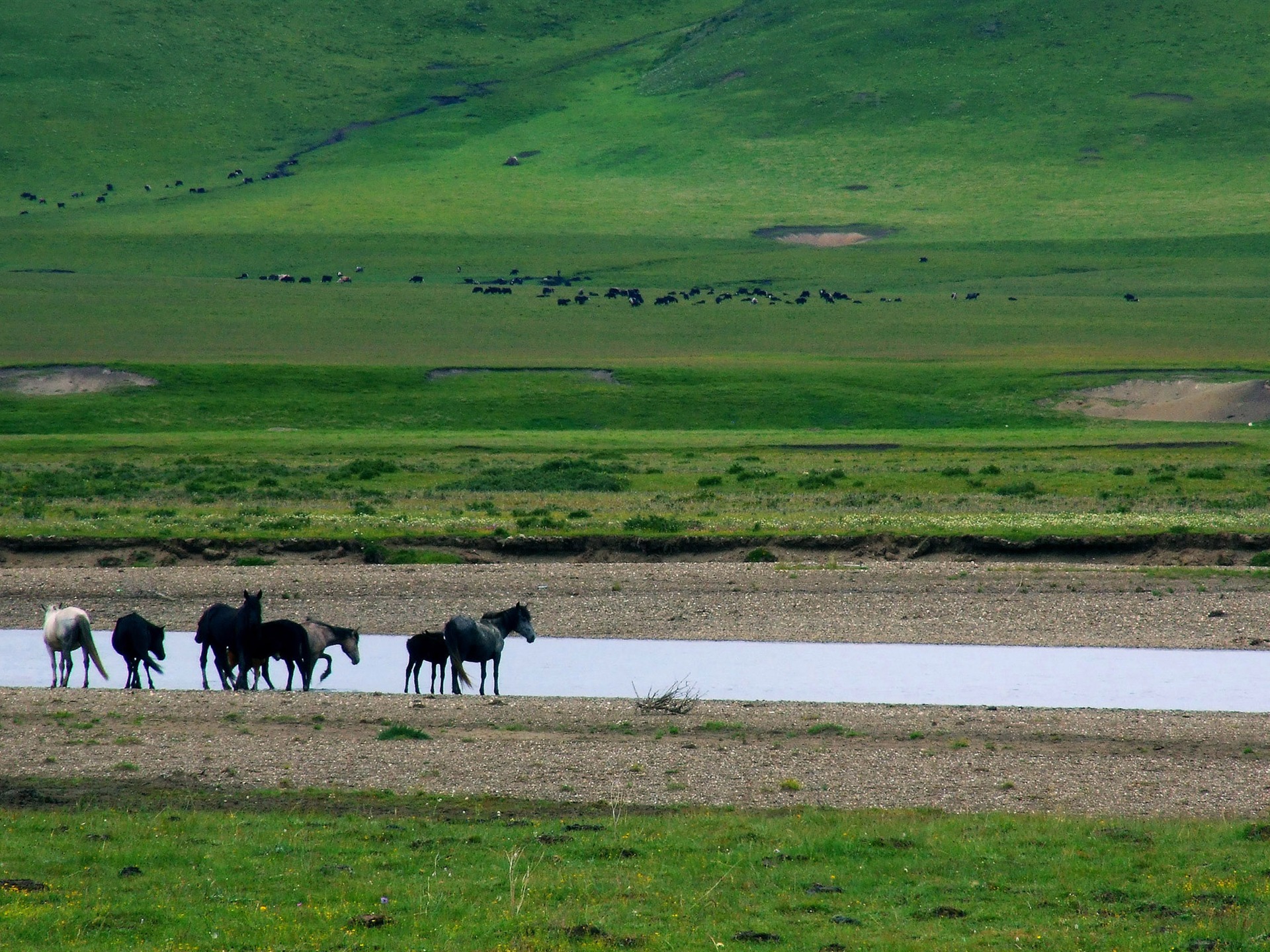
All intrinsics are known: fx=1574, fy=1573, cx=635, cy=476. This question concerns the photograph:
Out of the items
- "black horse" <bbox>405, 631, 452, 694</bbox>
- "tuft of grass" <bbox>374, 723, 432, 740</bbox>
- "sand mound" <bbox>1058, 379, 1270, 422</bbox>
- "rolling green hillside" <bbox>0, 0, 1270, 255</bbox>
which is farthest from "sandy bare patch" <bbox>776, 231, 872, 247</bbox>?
"tuft of grass" <bbox>374, 723, 432, 740</bbox>

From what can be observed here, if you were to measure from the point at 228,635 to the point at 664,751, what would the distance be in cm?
688

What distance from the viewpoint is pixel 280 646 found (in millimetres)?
18922

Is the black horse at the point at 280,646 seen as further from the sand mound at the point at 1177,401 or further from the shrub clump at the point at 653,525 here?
the sand mound at the point at 1177,401

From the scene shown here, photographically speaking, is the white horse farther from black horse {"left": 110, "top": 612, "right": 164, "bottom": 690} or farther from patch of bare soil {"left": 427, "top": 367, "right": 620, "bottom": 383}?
patch of bare soil {"left": 427, "top": 367, "right": 620, "bottom": 383}

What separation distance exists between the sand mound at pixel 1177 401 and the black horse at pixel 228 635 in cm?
4883

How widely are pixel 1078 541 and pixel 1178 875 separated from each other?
19598 millimetres

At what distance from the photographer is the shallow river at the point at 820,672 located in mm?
19438

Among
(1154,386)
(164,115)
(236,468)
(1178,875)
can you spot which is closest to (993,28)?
(164,115)

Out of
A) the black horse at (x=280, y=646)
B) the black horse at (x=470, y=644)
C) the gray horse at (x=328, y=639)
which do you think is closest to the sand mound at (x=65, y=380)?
the gray horse at (x=328, y=639)

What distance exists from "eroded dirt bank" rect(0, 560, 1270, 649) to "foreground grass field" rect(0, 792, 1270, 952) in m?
11.7

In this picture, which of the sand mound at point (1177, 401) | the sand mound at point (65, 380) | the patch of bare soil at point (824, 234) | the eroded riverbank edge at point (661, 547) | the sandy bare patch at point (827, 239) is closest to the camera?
the eroded riverbank edge at point (661, 547)

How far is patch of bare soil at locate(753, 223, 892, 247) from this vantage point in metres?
121

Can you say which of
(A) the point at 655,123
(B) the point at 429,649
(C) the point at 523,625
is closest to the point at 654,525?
(C) the point at 523,625

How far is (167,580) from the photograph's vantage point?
26.8m
